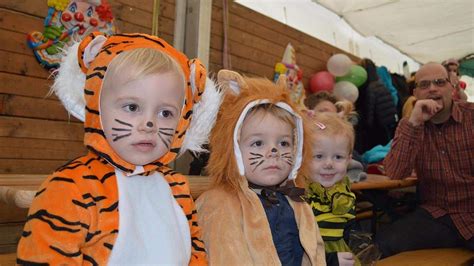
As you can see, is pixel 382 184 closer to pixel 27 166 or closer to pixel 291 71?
pixel 291 71

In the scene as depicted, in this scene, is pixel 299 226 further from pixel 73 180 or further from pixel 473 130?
pixel 473 130

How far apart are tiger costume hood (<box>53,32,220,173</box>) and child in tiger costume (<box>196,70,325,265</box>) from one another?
0.44 feet

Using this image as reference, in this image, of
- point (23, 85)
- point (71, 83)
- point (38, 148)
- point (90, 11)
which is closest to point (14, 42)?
point (23, 85)

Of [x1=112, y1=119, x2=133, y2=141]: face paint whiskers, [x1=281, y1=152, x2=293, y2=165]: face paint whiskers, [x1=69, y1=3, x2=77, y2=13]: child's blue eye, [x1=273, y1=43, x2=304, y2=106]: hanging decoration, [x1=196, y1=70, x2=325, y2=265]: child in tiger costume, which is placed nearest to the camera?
[x1=112, y1=119, x2=133, y2=141]: face paint whiskers

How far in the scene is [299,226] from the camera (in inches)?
60.6

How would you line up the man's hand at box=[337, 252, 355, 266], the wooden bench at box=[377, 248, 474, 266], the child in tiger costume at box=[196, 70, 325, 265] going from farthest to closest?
the wooden bench at box=[377, 248, 474, 266], the man's hand at box=[337, 252, 355, 266], the child in tiger costume at box=[196, 70, 325, 265]

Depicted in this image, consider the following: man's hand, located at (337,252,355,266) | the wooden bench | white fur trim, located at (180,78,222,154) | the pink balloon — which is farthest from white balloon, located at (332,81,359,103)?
white fur trim, located at (180,78,222,154)

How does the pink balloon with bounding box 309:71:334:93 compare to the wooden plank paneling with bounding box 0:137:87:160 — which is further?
the pink balloon with bounding box 309:71:334:93

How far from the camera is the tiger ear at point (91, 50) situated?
1189 millimetres

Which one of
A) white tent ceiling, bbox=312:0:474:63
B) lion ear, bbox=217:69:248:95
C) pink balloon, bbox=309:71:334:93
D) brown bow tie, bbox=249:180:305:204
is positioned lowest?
brown bow tie, bbox=249:180:305:204

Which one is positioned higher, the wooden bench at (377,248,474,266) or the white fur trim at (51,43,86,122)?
the white fur trim at (51,43,86,122)

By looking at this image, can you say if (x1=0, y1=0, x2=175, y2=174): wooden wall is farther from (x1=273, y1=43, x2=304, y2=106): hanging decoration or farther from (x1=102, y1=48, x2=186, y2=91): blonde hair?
(x1=273, y1=43, x2=304, y2=106): hanging decoration

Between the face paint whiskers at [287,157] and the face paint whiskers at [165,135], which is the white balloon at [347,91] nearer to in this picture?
the face paint whiskers at [287,157]

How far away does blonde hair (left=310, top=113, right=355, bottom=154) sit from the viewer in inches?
74.7
